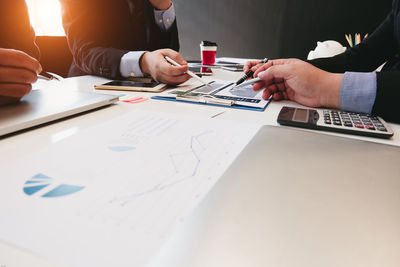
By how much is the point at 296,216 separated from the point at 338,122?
12.8 inches

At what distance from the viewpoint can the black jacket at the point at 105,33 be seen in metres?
0.89

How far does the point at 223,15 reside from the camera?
7.78 ft

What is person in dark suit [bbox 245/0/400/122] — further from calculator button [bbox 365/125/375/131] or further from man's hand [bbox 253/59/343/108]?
calculator button [bbox 365/125/375/131]

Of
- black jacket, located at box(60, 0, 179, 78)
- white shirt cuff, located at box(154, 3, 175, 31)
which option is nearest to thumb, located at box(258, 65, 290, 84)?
black jacket, located at box(60, 0, 179, 78)

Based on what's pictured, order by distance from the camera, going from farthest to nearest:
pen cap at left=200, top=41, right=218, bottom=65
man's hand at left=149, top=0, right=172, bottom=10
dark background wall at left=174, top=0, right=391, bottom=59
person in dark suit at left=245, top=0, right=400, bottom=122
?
dark background wall at left=174, top=0, right=391, bottom=59, man's hand at left=149, top=0, right=172, bottom=10, pen cap at left=200, top=41, right=218, bottom=65, person in dark suit at left=245, top=0, right=400, bottom=122

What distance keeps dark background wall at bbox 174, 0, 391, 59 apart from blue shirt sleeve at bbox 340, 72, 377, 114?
1729 mm

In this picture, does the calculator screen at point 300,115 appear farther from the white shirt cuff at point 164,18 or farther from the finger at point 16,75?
the white shirt cuff at point 164,18

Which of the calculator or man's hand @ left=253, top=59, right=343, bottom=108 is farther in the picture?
man's hand @ left=253, top=59, right=343, bottom=108

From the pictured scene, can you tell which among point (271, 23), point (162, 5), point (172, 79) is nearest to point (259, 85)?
point (172, 79)

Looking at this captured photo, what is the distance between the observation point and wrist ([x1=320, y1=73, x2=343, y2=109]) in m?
0.55

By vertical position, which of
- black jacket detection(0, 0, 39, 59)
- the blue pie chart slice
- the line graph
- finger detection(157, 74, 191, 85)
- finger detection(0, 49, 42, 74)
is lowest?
the line graph

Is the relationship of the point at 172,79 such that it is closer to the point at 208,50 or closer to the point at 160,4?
the point at 208,50

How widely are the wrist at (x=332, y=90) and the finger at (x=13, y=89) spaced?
0.64 meters

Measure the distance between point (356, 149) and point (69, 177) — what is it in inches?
14.8
